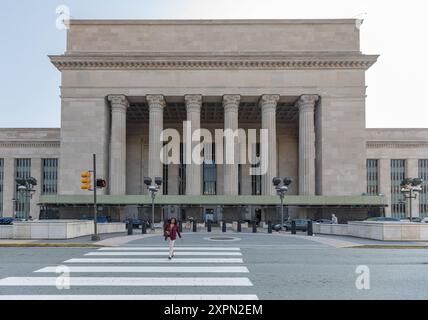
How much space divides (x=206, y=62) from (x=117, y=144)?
15144mm

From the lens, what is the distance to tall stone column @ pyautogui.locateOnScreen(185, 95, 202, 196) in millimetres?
47562

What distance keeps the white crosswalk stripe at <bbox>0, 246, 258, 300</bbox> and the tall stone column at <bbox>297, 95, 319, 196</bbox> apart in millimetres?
32382

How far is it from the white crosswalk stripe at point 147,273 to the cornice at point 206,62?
35.0m

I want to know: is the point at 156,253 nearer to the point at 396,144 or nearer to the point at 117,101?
the point at 117,101

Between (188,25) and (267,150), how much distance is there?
18994mm

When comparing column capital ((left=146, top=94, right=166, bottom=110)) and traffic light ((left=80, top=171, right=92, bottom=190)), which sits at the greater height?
column capital ((left=146, top=94, right=166, bottom=110))

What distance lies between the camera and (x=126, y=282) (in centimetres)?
1017

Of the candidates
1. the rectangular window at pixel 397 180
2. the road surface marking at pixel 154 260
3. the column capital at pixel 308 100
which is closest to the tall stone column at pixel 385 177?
the rectangular window at pixel 397 180

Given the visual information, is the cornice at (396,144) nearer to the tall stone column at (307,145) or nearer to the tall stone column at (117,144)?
the tall stone column at (307,145)

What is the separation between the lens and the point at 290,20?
48.9 metres

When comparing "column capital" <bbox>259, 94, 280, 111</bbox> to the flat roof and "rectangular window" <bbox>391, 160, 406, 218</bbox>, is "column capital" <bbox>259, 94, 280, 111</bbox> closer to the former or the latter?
the flat roof

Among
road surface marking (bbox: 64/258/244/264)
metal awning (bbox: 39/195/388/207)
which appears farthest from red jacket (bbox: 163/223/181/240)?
metal awning (bbox: 39/195/388/207)

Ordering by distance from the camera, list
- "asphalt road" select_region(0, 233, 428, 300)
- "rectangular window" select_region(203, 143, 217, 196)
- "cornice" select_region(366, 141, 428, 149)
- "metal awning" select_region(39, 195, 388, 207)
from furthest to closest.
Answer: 1. "cornice" select_region(366, 141, 428, 149)
2. "rectangular window" select_region(203, 143, 217, 196)
3. "metal awning" select_region(39, 195, 388, 207)
4. "asphalt road" select_region(0, 233, 428, 300)
